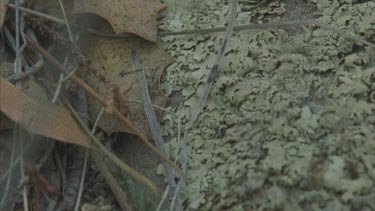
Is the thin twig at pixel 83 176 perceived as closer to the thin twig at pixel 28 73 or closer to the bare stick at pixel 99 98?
the bare stick at pixel 99 98

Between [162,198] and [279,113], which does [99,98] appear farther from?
[279,113]

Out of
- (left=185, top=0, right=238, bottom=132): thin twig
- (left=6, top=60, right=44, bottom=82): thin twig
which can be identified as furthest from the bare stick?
(left=185, top=0, right=238, bottom=132): thin twig

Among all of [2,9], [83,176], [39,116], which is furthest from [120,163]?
[2,9]

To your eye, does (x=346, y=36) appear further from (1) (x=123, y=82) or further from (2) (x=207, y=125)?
(1) (x=123, y=82)

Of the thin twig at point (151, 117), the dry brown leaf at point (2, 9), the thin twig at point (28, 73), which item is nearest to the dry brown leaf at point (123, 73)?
the thin twig at point (151, 117)

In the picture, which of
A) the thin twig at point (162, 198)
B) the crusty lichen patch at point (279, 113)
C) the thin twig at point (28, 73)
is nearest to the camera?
the crusty lichen patch at point (279, 113)

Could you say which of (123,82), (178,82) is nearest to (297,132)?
(178,82)
